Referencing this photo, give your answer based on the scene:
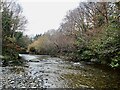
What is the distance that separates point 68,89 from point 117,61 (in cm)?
565

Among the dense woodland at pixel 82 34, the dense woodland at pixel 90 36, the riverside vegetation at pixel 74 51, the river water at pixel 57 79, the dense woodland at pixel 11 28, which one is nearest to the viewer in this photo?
the river water at pixel 57 79

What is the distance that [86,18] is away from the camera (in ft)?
106

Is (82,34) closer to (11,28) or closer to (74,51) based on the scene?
(74,51)

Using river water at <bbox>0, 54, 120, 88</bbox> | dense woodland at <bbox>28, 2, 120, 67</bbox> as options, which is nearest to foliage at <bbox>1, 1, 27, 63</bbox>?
river water at <bbox>0, 54, 120, 88</bbox>

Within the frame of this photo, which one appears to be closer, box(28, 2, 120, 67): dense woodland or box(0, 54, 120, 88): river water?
box(0, 54, 120, 88): river water

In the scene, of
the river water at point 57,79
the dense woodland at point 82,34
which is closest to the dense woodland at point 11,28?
the dense woodland at point 82,34

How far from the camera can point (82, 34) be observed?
94.0ft

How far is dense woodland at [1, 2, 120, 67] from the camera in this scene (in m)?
15.0

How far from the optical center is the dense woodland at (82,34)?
49.1 ft

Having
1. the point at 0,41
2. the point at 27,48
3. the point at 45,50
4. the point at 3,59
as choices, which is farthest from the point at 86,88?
the point at 27,48

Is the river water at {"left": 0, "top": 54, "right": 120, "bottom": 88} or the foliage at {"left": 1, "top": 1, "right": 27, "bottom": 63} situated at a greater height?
the foliage at {"left": 1, "top": 1, "right": 27, "bottom": 63}

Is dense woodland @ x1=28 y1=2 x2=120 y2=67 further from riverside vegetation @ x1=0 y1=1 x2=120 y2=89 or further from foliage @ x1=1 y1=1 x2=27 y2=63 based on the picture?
foliage @ x1=1 y1=1 x2=27 y2=63

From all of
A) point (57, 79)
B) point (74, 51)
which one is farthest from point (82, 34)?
point (57, 79)

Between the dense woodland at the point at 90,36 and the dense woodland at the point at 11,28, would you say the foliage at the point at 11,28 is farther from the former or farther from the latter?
the dense woodland at the point at 90,36
